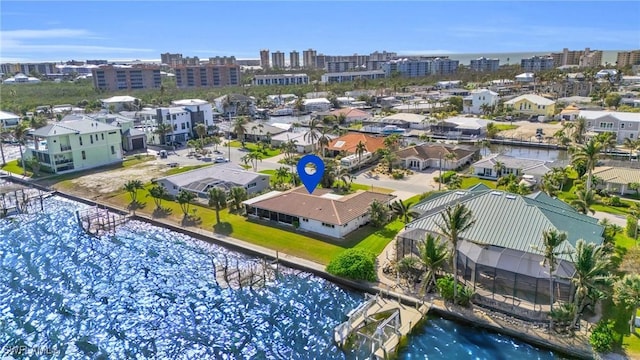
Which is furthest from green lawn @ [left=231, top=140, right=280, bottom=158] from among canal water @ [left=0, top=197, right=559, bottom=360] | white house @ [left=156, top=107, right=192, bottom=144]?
canal water @ [left=0, top=197, right=559, bottom=360]

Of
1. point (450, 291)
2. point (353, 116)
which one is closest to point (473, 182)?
point (450, 291)

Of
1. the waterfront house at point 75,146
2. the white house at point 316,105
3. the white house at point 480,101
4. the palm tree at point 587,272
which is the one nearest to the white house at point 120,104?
the white house at point 316,105

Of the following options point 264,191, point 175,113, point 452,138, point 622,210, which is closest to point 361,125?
point 452,138

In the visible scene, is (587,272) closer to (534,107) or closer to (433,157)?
(433,157)

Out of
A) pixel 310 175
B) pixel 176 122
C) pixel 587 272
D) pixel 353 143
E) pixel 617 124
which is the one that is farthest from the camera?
pixel 176 122

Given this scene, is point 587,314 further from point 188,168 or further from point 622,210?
point 188,168

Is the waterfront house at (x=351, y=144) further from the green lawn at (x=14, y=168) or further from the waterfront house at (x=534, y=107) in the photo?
the waterfront house at (x=534, y=107)
